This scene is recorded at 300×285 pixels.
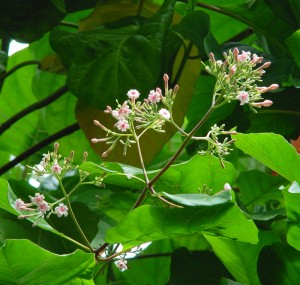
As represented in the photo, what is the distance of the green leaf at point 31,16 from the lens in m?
1.00

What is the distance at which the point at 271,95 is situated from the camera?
964 mm

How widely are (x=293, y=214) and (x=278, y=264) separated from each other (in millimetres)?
129

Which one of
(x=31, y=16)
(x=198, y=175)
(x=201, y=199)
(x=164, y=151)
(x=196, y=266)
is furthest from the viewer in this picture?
(x=164, y=151)

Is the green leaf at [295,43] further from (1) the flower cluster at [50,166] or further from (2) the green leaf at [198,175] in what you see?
(1) the flower cluster at [50,166]

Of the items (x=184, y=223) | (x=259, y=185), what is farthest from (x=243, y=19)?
(x=184, y=223)

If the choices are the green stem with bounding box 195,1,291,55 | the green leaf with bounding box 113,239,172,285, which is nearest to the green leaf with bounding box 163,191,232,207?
the green stem with bounding box 195,1,291,55

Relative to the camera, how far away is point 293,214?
2.17ft

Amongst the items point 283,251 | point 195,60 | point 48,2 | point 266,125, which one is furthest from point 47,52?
point 283,251

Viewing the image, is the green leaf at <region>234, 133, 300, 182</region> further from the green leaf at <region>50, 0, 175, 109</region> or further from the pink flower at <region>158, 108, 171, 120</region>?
the green leaf at <region>50, 0, 175, 109</region>

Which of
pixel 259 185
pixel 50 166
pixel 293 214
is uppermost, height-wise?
pixel 50 166

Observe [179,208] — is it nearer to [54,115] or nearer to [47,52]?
[54,115]

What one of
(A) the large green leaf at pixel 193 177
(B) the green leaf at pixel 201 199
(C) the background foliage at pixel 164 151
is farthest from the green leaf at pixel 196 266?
→ (B) the green leaf at pixel 201 199

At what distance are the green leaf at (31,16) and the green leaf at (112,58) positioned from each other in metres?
0.08

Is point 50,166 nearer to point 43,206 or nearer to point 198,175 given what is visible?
point 43,206
